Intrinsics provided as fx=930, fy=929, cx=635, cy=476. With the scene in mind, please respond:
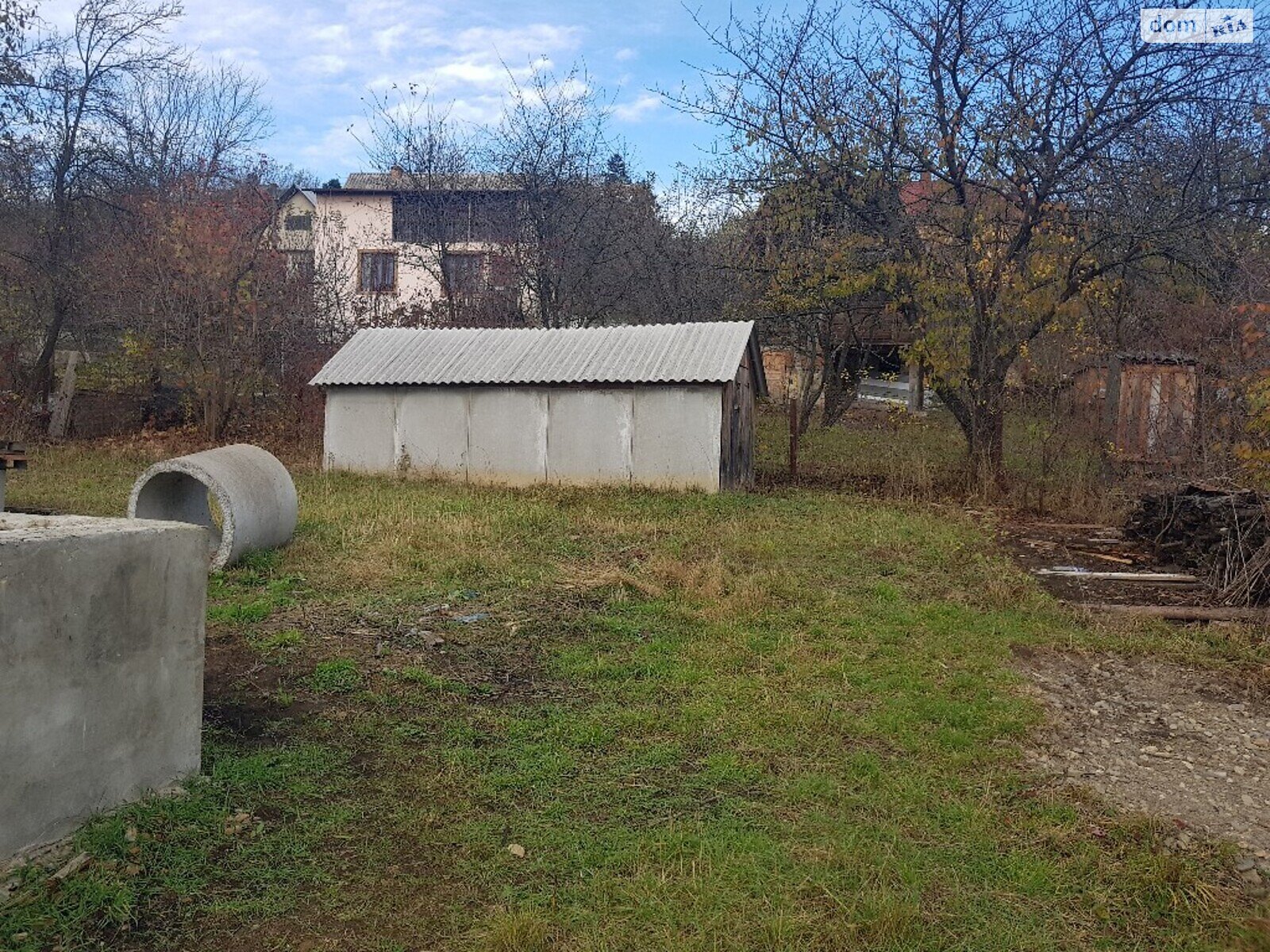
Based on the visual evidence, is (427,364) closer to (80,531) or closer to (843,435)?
(843,435)

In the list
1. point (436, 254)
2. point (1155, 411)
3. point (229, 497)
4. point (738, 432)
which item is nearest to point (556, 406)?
point (738, 432)

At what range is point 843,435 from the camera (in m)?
21.6

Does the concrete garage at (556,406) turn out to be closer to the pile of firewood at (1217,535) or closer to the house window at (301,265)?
the house window at (301,265)

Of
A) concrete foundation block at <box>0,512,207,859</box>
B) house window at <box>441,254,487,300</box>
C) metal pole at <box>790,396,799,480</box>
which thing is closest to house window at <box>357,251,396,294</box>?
house window at <box>441,254,487,300</box>

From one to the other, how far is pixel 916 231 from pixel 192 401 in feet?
50.2

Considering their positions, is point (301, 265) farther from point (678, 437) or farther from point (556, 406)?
point (678, 437)

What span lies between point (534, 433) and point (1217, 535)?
9.82 m

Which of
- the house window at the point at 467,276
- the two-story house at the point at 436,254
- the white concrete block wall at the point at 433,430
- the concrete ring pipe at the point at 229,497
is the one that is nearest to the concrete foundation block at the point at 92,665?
the concrete ring pipe at the point at 229,497

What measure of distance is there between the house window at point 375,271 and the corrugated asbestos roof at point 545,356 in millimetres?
6731

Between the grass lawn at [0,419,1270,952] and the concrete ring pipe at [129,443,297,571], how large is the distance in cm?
47

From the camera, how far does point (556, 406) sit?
1541 centimetres

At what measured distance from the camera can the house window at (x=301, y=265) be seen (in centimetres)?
2191

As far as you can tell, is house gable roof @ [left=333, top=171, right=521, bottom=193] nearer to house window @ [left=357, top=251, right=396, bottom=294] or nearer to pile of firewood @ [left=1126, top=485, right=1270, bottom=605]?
house window @ [left=357, top=251, right=396, bottom=294]

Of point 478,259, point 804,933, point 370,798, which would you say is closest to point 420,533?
point 370,798
